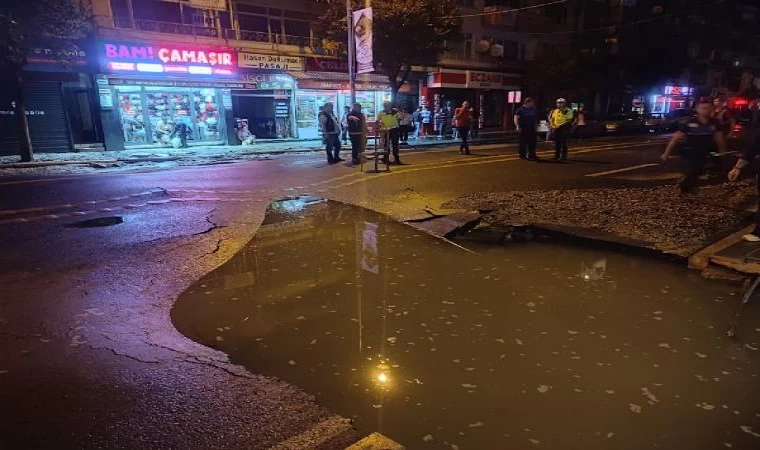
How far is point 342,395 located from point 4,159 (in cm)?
1998

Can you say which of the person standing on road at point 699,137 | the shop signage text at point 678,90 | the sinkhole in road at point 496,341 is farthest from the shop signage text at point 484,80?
the sinkhole in road at point 496,341

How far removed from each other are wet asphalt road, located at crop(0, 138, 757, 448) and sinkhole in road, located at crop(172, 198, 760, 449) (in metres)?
0.29

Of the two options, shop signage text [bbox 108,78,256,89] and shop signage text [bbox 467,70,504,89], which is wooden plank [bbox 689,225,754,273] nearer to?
shop signage text [bbox 108,78,256,89]

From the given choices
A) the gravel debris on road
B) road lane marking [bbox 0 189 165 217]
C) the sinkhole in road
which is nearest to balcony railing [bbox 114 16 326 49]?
road lane marking [bbox 0 189 165 217]

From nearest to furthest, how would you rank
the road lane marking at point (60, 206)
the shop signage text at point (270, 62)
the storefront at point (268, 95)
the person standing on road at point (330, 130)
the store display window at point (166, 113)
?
the road lane marking at point (60, 206), the person standing on road at point (330, 130), the store display window at point (166, 113), the shop signage text at point (270, 62), the storefront at point (268, 95)

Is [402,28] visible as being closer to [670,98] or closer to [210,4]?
[210,4]

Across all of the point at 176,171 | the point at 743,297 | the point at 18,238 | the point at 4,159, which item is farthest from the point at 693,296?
the point at 4,159

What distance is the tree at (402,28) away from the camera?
2186 cm

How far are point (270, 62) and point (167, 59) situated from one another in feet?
16.8

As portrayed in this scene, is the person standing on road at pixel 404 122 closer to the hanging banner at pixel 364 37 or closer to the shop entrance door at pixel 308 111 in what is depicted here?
the hanging banner at pixel 364 37

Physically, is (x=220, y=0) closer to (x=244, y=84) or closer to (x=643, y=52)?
(x=244, y=84)

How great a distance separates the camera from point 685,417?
2.94 meters

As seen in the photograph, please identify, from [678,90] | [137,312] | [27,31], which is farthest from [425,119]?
[678,90]

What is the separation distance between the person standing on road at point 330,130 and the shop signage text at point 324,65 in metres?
11.6
